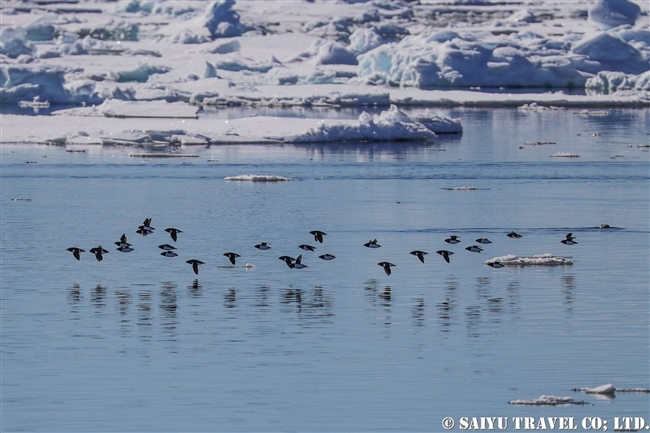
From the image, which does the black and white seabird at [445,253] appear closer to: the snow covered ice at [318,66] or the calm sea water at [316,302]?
the calm sea water at [316,302]

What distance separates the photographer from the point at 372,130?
3691cm

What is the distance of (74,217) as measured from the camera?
2327 cm

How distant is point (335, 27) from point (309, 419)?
198 feet

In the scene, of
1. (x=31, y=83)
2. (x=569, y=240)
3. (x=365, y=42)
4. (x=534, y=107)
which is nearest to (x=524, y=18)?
(x=365, y=42)

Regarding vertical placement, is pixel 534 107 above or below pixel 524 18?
below

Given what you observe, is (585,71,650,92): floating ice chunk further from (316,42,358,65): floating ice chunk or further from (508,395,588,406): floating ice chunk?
(508,395,588,406): floating ice chunk

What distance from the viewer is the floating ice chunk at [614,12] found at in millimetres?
62531

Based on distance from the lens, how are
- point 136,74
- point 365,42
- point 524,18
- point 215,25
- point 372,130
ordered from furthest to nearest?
1. point 524,18
2. point 215,25
3. point 365,42
4. point 136,74
5. point 372,130

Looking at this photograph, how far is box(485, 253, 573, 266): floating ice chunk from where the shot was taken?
1802cm

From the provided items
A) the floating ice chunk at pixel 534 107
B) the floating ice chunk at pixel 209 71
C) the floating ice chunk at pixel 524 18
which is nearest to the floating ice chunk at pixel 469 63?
the floating ice chunk at pixel 534 107

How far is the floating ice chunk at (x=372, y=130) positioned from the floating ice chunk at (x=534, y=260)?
18305 millimetres

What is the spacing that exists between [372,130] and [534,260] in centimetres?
1911

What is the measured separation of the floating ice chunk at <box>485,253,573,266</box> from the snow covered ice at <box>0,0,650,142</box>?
18.3 metres

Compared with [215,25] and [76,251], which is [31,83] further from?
[76,251]
